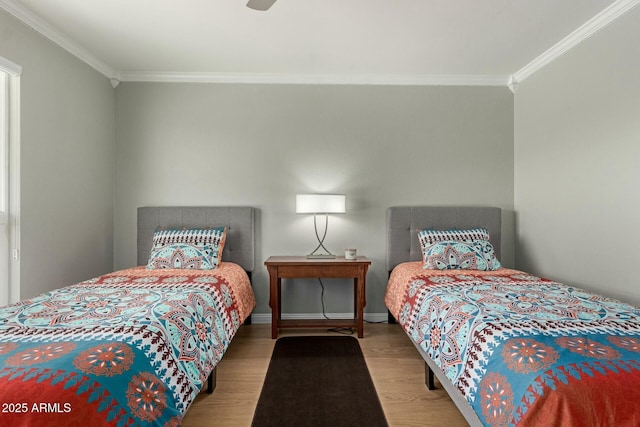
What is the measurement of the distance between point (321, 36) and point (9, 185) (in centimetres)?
252

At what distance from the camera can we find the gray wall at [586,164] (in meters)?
2.42

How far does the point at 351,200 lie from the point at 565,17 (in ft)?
7.27

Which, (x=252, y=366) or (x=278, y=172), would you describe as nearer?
(x=252, y=366)

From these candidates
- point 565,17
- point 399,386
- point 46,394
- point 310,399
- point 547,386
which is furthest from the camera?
point 565,17

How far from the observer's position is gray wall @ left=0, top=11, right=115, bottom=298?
259cm

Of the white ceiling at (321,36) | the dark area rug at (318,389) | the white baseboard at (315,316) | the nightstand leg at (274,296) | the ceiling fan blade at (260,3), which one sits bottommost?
the dark area rug at (318,389)

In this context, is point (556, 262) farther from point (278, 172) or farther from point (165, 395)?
point (165, 395)

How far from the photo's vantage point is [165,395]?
54.4 inches

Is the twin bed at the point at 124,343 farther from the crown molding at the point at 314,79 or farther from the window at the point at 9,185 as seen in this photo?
the crown molding at the point at 314,79

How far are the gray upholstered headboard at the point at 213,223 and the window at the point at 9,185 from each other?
105 cm

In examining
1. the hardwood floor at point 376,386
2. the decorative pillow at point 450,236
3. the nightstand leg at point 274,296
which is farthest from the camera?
the decorative pillow at point 450,236

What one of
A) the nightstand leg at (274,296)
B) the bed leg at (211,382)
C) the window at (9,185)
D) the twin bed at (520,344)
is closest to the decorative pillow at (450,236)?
the twin bed at (520,344)

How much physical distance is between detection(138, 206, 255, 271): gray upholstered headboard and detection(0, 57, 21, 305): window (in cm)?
105

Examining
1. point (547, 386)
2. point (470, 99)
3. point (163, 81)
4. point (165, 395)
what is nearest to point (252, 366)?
point (165, 395)
